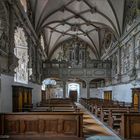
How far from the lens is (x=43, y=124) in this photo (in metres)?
11.0

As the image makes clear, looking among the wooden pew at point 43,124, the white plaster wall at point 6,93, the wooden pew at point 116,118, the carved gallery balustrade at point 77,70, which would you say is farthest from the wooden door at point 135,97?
the carved gallery balustrade at point 77,70

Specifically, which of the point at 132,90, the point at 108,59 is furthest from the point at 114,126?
the point at 108,59

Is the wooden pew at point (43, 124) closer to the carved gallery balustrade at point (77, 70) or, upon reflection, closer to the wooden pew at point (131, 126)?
the wooden pew at point (131, 126)

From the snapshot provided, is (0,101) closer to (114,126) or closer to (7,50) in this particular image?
(7,50)

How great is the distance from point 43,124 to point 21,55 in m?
11.3

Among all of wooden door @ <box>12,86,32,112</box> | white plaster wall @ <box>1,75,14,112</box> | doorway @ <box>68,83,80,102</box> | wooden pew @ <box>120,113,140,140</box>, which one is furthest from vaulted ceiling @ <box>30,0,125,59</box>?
wooden pew @ <box>120,113,140,140</box>

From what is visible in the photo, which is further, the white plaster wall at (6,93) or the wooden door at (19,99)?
the wooden door at (19,99)

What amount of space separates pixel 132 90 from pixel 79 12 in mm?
13158

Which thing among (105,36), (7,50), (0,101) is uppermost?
(105,36)

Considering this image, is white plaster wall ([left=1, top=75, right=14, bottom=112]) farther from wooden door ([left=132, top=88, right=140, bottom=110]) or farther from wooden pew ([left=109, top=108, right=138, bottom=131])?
Result: wooden door ([left=132, top=88, right=140, bottom=110])

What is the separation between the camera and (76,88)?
162 feet

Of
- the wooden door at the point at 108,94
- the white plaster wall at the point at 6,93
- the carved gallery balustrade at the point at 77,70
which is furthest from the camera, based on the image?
the carved gallery balustrade at the point at 77,70

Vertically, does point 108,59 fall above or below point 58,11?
below

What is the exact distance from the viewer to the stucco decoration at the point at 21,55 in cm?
2042
